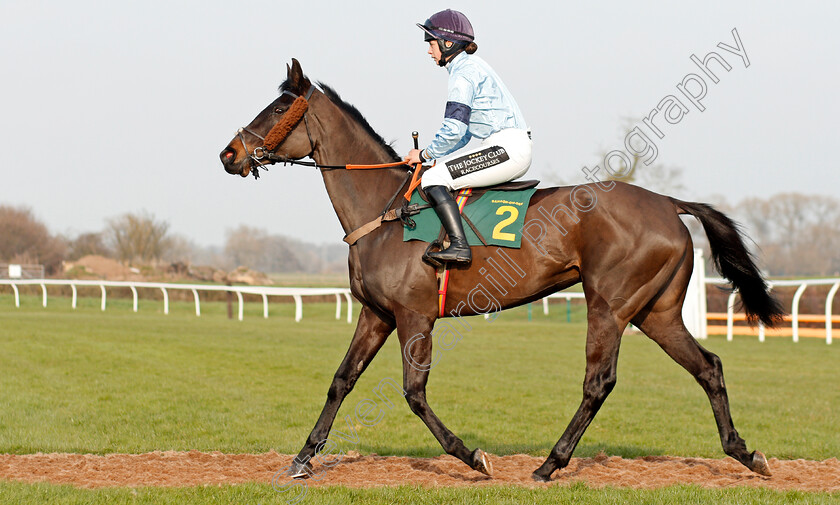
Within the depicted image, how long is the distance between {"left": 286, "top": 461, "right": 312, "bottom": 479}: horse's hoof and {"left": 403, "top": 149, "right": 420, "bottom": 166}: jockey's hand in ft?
6.09

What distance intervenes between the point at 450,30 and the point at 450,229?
1.17 metres

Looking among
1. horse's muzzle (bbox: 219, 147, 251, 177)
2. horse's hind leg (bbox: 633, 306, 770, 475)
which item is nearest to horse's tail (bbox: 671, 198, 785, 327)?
horse's hind leg (bbox: 633, 306, 770, 475)

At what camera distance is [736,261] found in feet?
15.4

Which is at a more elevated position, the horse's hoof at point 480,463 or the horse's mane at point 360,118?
the horse's mane at point 360,118

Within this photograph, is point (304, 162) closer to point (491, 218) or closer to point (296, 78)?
point (296, 78)

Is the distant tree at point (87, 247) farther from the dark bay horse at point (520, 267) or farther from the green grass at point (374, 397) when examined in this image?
the dark bay horse at point (520, 267)

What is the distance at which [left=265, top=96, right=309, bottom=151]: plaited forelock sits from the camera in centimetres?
453

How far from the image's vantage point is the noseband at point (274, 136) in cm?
453

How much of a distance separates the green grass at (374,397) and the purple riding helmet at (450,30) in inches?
97.6

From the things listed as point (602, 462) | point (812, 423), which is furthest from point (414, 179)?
point (812, 423)

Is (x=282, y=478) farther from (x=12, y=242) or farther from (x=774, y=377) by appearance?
(x=12, y=242)

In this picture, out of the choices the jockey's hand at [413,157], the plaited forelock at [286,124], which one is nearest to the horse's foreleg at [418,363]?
the jockey's hand at [413,157]

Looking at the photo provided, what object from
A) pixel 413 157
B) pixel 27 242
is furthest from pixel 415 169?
pixel 27 242

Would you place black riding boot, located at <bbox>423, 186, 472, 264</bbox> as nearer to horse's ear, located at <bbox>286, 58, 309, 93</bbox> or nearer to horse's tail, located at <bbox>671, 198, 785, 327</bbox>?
horse's ear, located at <bbox>286, 58, 309, 93</bbox>
